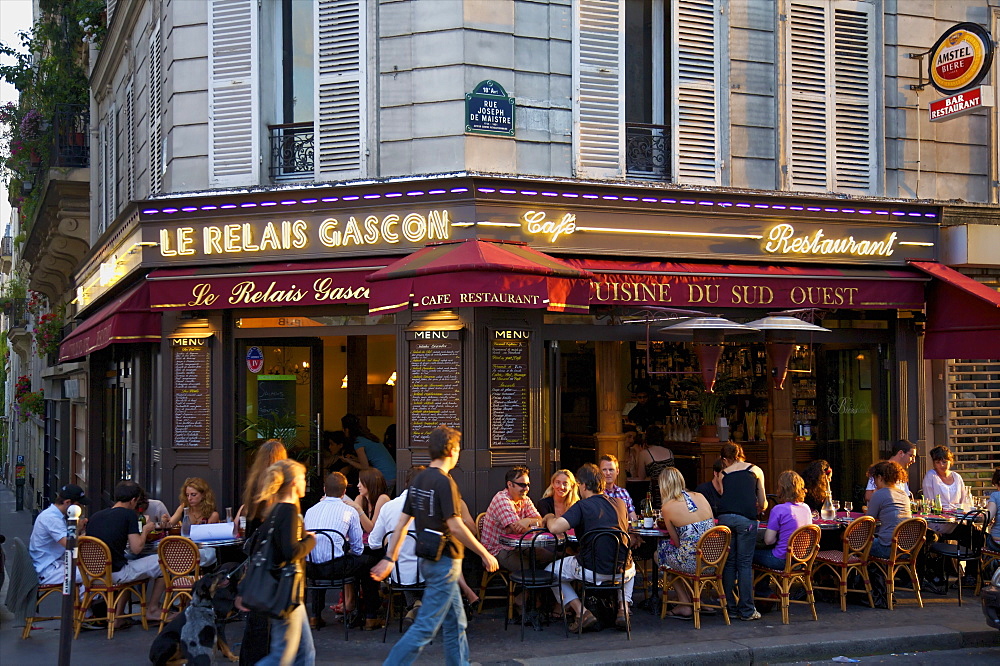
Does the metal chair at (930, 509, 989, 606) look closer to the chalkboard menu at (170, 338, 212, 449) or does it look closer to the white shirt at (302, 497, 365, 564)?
the white shirt at (302, 497, 365, 564)

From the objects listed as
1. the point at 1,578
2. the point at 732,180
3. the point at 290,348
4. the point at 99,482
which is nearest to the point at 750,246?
the point at 732,180

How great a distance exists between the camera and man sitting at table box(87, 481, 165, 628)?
853 centimetres

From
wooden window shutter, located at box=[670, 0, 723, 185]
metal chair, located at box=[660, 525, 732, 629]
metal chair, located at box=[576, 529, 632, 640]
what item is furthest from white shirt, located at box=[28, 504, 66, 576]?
wooden window shutter, located at box=[670, 0, 723, 185]

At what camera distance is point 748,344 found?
13.7 meters

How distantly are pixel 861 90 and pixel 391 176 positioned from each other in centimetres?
594

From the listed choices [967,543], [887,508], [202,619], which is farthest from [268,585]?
[967,543]

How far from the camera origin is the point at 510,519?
872 cm

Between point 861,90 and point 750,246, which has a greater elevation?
point 861,90

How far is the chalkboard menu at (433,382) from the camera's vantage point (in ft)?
32.7

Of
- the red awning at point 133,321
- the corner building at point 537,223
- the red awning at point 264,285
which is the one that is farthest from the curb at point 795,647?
the red awning at point 133,321

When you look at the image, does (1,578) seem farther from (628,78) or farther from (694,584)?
(628,78)

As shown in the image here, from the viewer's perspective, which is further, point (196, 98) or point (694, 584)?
point (196, 98)

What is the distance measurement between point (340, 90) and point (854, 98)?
6157mm

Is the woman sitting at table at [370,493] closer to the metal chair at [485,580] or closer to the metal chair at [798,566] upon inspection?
the metal chair at [485,580]
